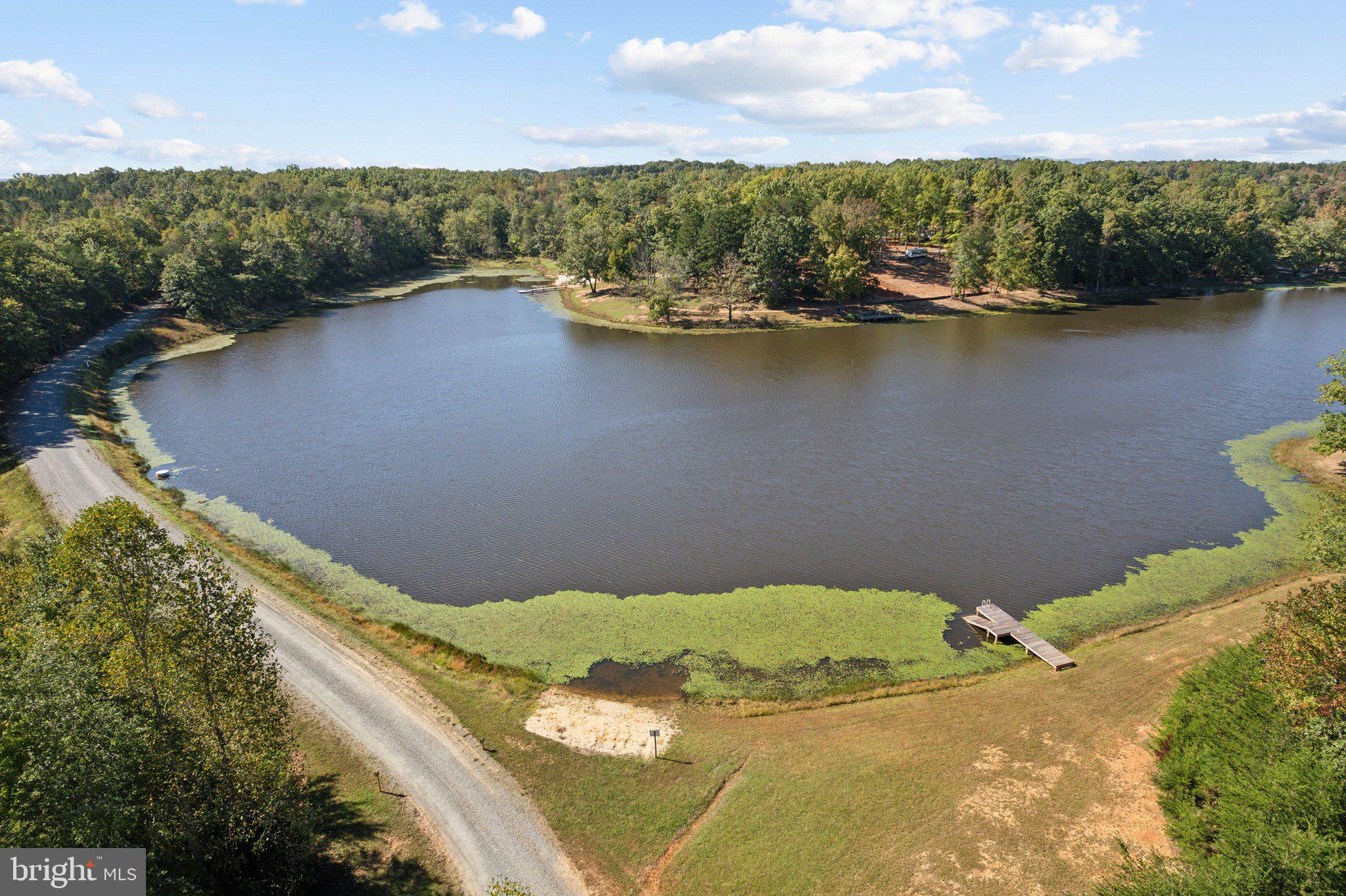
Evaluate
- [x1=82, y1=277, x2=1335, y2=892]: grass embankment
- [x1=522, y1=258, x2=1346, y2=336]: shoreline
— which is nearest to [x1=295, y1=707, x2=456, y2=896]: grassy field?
[x1=82, y1=277, x2=1335, y2=892]: grass embankment

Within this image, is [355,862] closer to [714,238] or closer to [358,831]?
[358,831]

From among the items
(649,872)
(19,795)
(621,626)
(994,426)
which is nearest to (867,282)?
(994,426)

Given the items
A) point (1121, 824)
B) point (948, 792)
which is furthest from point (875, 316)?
point (1121, 824)

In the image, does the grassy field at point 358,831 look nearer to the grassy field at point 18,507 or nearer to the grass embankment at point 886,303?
the grassy field at point 18,507

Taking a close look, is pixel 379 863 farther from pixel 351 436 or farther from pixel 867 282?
pixel 867 282

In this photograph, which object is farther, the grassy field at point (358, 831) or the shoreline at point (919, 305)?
the shoreline at point (919, 305)

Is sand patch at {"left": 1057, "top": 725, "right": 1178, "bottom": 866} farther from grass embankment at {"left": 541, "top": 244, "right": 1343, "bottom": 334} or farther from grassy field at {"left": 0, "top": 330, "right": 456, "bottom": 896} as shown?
grass embankment at {"left": 541, "top": 244, "right": 1343, "bottom": 334}

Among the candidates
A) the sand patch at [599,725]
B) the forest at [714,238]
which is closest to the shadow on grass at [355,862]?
the sand patch at [599,725]
